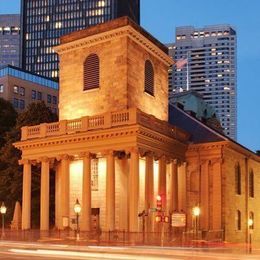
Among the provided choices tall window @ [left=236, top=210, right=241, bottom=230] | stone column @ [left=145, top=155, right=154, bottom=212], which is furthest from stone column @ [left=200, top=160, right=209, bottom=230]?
stone column @ [left=145, top=155, right=154, bottom=212]

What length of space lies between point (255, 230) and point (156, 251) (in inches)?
1162

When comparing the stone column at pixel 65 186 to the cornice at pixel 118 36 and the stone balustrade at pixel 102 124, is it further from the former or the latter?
the cornice at pixel 118 36

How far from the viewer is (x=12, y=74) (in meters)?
125

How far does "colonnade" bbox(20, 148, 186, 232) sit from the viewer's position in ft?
142

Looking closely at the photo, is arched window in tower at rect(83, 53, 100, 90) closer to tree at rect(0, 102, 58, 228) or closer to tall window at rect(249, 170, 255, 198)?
tree at rect(0, 102, 58, 228)

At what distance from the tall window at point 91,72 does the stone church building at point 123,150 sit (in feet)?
0.29

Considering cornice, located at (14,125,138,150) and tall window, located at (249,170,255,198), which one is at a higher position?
cornice, located at (14,125,138,150)

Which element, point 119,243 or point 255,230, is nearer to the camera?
point 119,243

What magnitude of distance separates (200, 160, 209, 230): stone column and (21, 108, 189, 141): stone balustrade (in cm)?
357

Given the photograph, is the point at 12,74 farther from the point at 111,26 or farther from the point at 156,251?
the point at 156,251

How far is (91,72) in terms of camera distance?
5122cm

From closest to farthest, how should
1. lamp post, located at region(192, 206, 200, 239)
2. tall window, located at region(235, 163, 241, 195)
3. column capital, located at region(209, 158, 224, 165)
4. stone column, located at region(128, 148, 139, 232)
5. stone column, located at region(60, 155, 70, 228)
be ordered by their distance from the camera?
1. stone column, located at region(128, 148, 139, 232)
2. stone column, located at region(60, 155, 70, 228)
3. lamp post, located at region(192, 206, 200, 239)
4. column capital, located at region(209, 158, 224, 165)
5. tall window, located at region(235, 163, 241, 195)

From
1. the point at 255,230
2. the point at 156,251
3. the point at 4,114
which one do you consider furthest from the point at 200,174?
the point at 4,114

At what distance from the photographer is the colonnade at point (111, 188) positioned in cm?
4334
